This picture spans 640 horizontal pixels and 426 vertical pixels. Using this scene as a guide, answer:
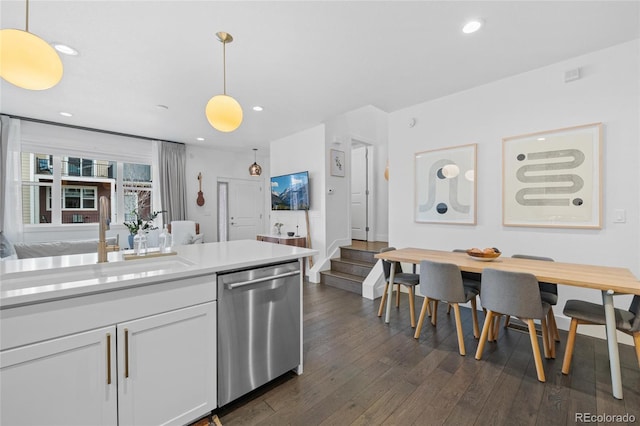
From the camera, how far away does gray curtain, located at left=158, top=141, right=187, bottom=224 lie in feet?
18.9

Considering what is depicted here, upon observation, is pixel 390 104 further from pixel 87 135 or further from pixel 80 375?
pixel 87 135

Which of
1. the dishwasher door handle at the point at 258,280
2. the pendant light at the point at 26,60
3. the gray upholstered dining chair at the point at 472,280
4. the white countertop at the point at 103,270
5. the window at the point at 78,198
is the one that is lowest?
the gray upholstered dining chair at the point at 472,280

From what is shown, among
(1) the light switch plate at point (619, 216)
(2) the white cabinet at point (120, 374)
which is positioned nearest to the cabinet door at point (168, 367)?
(2) the white cabinet at point (120, 374)

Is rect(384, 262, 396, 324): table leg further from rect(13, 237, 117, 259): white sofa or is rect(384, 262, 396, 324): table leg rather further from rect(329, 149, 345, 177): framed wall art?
rect(13, 237, 117, 259): white sofa

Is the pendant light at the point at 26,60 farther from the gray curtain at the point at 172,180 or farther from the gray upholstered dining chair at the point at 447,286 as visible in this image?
the gray curtain at the point at 172,180

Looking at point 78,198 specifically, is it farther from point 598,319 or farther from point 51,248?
point 598,319

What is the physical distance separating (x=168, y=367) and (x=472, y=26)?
3.20 meters

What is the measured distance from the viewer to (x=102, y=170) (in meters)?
5.30

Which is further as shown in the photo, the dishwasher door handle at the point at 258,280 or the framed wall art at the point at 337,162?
the framed wall art at the point at 337,162

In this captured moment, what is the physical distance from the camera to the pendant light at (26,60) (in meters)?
1.30

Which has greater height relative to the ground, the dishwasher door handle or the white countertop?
the white countertop

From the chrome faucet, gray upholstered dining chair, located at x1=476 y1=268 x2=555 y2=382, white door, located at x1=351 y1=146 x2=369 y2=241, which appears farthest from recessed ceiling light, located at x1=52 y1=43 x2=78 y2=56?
white door, located at x1=351 y1=146 x2=369 y2=241

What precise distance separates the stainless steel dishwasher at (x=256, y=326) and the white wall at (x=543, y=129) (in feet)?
8.30

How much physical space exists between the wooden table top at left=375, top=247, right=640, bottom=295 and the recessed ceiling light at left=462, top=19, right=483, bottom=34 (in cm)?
197
